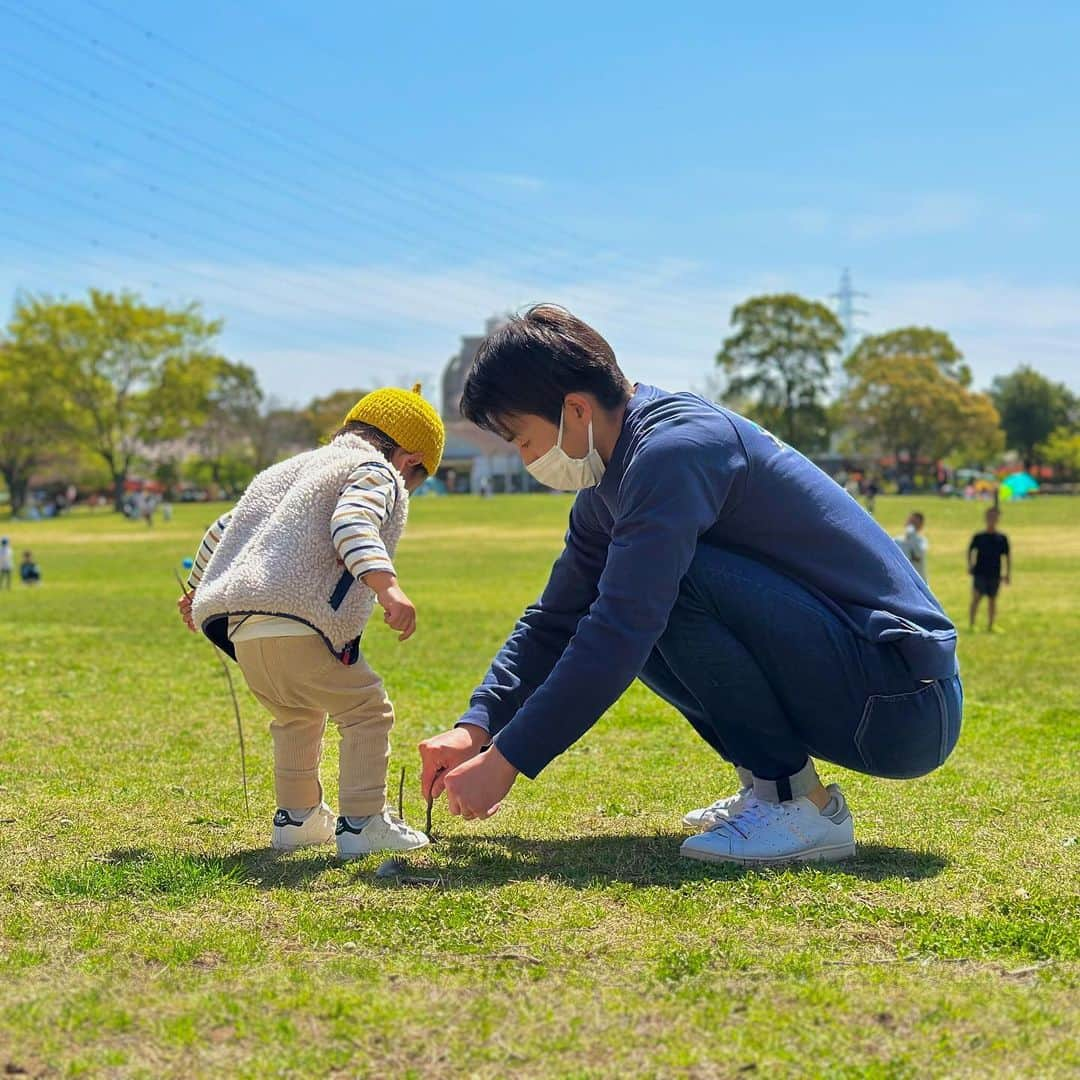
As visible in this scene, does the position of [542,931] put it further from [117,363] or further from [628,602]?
[117,363]

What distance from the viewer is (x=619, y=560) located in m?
3.28

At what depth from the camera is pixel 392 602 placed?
11.7 feet

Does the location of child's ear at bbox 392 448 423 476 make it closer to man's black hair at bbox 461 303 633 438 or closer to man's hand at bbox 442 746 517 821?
man's black hair at bbox 461 303 633 438

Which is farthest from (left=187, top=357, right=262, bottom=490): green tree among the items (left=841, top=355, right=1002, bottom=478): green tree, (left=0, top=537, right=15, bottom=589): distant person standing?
(left=0, top=537, right=15, bottom=589): distant person standing

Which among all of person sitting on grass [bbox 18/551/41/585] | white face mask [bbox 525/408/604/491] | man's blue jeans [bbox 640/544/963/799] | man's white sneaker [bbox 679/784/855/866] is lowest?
person sitting on grass [bbox 18/551/41/585]

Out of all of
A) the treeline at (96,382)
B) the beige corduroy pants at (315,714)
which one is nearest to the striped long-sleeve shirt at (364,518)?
the beige corduroy pants at (315,714)

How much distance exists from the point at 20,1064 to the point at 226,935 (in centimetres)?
76

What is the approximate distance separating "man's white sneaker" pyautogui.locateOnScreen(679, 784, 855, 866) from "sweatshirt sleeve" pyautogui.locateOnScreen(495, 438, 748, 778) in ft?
2.16

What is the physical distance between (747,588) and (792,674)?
0.86 feet

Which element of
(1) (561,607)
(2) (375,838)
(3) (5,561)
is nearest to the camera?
(2) (375,838)

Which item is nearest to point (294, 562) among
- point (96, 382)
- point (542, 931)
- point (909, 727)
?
point (542, 931)

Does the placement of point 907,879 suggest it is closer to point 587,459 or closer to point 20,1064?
point 587,459

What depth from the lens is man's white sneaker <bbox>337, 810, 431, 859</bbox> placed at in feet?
12.7

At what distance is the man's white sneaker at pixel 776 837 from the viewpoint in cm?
364
